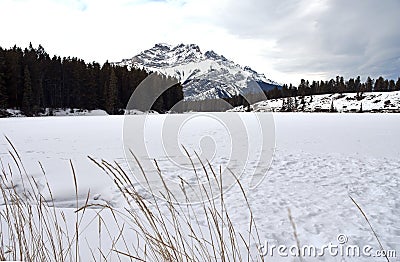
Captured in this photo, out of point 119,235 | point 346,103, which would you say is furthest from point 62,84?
point 346,103

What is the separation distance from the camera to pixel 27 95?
35031mm

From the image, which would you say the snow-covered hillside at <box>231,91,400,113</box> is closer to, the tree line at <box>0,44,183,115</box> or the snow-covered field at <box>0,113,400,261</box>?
the tree line at <box>0,44,183,115</box>

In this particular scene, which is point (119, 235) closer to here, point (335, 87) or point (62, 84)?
point (62, 84)

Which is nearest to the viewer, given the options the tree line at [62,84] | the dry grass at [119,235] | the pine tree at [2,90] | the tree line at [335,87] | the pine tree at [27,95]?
the dry grass at [119,235]

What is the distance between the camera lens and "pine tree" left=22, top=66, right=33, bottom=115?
34875 mm

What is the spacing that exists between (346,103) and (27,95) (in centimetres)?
5614

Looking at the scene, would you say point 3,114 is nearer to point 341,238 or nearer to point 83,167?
point 83,167

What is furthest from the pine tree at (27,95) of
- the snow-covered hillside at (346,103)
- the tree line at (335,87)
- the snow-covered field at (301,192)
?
the tree line at (335,87)

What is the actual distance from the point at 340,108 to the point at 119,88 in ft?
139

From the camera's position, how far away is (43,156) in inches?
251

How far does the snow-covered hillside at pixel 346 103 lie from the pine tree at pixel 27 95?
29.4m

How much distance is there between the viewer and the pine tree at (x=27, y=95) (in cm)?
3488

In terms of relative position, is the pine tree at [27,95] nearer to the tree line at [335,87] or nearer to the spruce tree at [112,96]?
the spruce tree at [112,96]

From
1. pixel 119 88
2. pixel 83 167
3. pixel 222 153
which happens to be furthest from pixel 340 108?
pixel 83 167
